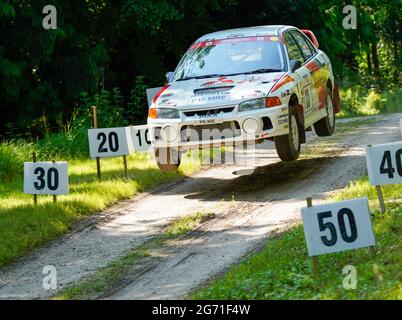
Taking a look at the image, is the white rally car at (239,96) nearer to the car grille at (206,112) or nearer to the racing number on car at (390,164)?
the car grille at (206,112)

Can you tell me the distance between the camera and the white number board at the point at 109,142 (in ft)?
42.8

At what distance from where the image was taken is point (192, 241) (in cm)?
980

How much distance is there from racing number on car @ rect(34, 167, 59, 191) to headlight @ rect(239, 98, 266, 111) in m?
2.50

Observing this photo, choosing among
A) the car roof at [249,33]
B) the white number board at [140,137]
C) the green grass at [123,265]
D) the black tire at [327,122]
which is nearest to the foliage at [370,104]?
the black tire at [327,122]

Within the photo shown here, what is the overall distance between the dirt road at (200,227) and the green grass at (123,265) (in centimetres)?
13

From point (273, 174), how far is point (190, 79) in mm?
1892

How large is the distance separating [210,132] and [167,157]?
919 mm

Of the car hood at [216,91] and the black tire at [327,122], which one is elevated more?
the car hood at [216,91]

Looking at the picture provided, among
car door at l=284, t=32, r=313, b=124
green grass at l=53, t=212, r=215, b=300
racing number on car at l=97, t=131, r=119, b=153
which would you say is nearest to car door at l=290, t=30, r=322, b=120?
car door at l=284, t=32, r=313, b=124

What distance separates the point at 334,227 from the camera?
7.69 m

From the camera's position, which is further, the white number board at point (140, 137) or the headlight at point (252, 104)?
the white number board at point (140, 137)

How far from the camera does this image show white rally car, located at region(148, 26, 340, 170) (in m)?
11.6

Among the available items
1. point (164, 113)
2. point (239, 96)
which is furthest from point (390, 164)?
point (164, 113)

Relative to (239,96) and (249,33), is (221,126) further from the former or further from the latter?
(249,33)
